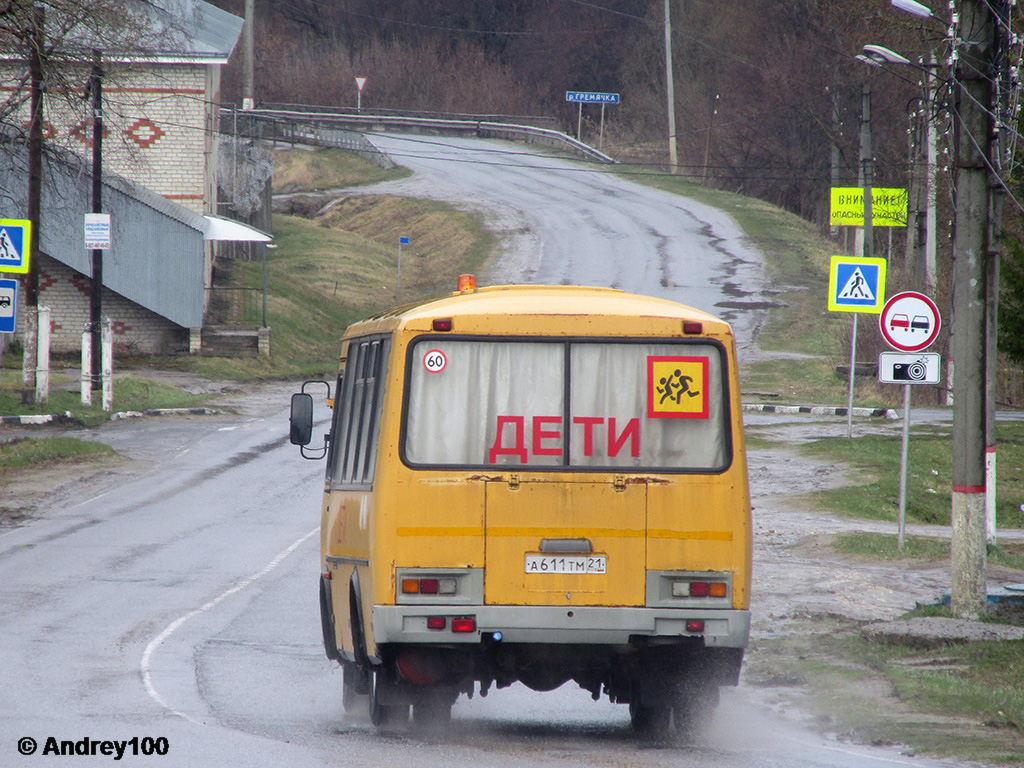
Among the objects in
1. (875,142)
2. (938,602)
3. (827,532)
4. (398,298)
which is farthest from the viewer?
(875,142)

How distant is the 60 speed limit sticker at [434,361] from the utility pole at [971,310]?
5.59 metres

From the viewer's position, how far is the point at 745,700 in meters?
9.37

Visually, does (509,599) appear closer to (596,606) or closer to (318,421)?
(596,606)

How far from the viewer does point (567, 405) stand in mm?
7734

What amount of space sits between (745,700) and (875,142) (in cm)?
5919

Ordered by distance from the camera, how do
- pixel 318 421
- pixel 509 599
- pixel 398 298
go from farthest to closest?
pixel 398 298, pixel 318 421, pixel 509 599

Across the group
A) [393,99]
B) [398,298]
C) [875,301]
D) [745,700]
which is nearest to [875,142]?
[398,298]

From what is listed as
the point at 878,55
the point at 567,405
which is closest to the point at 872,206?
the point at 878,55

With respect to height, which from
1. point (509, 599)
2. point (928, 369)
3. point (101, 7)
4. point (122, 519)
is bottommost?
point (122, 519)

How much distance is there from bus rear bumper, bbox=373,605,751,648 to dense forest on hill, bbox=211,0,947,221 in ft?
175

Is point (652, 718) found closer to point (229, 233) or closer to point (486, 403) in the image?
point (486, 403)

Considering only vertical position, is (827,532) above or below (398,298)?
below

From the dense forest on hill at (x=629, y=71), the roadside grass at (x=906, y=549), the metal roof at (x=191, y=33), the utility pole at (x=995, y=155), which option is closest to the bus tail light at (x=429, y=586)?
the utility pole at (x=995, y=155)

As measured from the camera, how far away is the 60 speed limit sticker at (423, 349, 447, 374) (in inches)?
305
